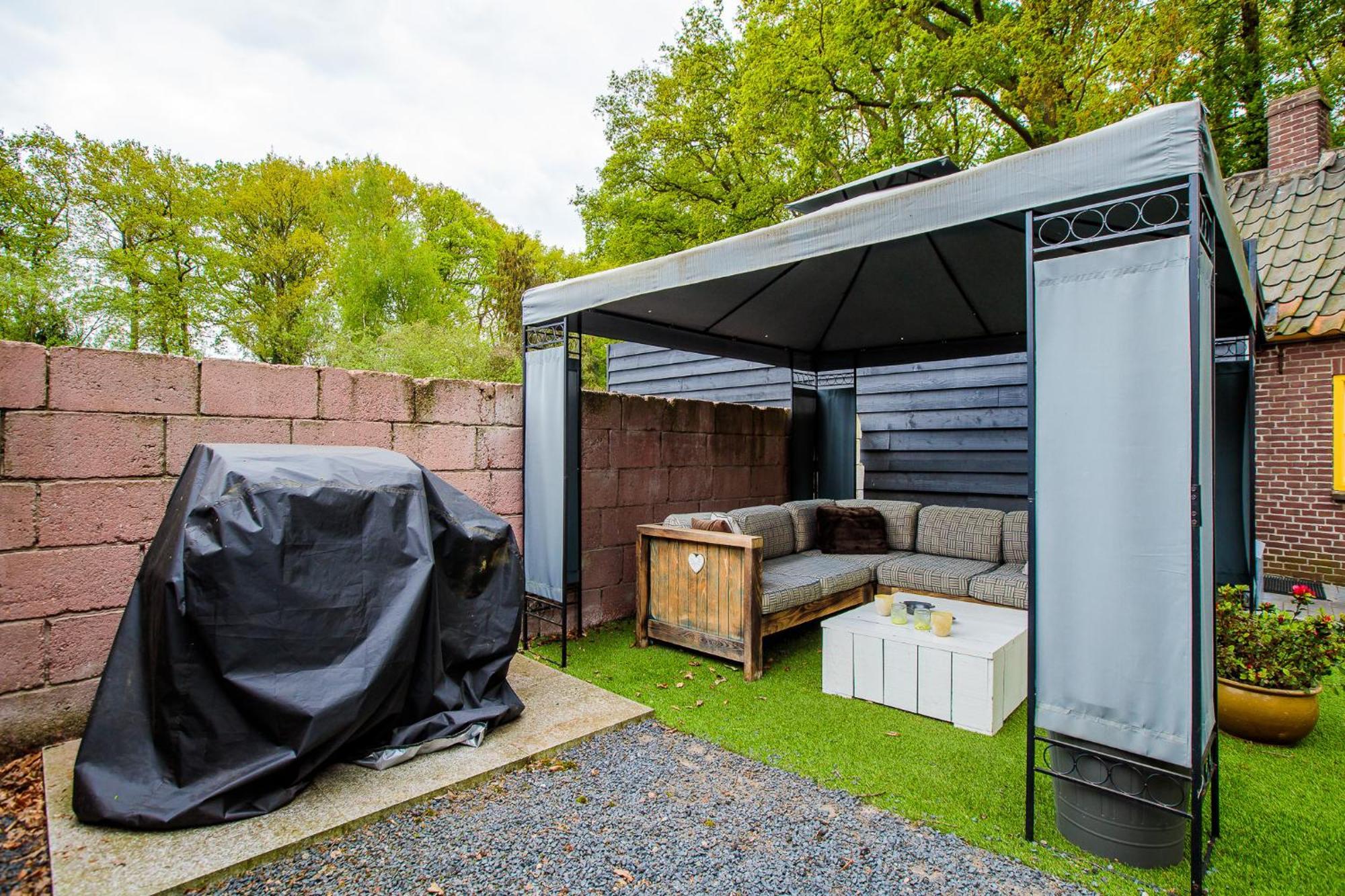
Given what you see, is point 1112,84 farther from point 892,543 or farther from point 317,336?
point 317,336

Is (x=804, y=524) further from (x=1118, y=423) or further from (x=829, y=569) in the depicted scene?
(x=1118, y=423)

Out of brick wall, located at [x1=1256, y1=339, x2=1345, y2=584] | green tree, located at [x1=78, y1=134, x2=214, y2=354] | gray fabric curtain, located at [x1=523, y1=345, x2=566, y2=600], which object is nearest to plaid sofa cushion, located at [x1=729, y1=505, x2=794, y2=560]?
gray fabric curtain, located at [x1=523, y1=345, x2=566, y2=600]

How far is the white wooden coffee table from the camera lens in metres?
2.93

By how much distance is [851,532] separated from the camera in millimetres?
4996

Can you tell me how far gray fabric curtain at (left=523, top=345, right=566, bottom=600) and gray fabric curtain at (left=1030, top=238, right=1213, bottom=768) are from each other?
97.5 inches

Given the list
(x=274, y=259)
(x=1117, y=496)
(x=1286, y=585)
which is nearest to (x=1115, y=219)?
(x=1117, y=496)

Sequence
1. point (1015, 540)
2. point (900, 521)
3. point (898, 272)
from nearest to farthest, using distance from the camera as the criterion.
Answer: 1. point (898, 272)
2. point (1015, 540)
3. point (900, 521)

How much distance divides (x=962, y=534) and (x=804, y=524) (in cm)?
113

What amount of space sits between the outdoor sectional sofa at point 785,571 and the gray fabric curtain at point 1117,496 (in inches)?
57.2

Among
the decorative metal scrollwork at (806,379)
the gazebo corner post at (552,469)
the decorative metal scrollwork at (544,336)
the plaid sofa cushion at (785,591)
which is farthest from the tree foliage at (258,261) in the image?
the plaid sofa cushion at (785,591)

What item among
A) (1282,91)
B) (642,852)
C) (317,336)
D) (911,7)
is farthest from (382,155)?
(642,852)

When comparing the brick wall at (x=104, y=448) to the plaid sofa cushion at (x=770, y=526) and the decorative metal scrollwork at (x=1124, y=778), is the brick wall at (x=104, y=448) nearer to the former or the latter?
the plaid sofa cushion at (x=770, y=526)

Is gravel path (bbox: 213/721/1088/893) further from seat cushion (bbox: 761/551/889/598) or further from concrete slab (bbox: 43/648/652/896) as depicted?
seat cushion (bbox: 761/551/889/598)

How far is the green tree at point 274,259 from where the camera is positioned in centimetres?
1955
